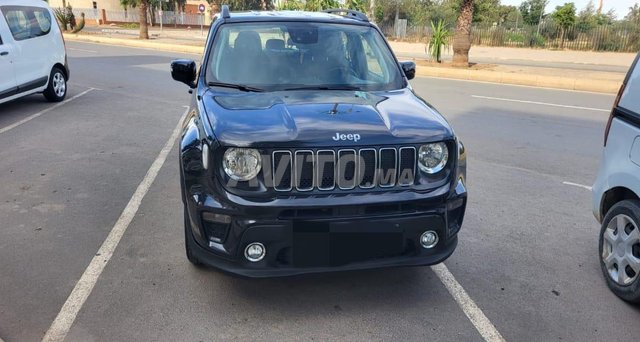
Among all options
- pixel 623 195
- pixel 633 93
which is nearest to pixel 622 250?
pixel 623 195

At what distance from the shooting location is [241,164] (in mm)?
2926

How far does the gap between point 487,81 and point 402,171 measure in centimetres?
1418

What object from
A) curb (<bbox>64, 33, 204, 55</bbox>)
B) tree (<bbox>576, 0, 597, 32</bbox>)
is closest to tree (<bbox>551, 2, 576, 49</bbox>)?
tree (<bbox>576, 0, 597, 32</bbox>)

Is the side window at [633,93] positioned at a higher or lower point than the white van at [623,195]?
higher

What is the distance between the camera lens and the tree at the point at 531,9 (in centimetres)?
4753

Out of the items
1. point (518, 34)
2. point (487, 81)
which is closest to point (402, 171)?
point (487, 81)

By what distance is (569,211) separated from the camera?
518 cm

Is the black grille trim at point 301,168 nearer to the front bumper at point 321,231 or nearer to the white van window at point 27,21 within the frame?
the front bumper at point 321,231

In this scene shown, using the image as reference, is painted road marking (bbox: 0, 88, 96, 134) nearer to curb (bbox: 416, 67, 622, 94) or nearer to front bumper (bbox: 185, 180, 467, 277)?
front bumper (bbox: 185, 180, 467, 277)

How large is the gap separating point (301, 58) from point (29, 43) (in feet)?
23.2

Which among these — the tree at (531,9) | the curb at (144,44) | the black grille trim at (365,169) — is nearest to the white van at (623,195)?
the black grille trim at (365,169)

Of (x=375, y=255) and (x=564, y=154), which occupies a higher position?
(x=375, y=255)

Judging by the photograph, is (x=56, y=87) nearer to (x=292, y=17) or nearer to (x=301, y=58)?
(x=292, y=17)

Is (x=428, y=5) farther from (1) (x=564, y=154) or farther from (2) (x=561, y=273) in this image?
(2) (x=561, y=273)
